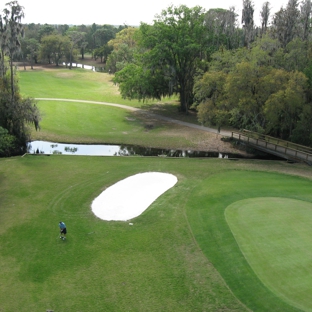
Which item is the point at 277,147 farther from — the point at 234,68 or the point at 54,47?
the point at 54,47

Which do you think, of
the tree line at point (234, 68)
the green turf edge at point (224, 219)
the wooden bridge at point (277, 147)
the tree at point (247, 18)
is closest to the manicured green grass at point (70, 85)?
the tree line at point (234, 68)

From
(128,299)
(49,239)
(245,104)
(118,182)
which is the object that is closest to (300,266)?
(128,299)

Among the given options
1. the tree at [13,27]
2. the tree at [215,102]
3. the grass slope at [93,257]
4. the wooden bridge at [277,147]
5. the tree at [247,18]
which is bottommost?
the grass slope at [93,257]

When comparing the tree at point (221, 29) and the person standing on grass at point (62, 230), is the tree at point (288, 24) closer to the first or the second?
the tree at point (221, 29)

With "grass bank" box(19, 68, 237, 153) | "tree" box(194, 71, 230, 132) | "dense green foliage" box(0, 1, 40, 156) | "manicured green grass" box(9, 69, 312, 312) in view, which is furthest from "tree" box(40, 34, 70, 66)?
"manicured green grass" box(9, 69, 312, 312)

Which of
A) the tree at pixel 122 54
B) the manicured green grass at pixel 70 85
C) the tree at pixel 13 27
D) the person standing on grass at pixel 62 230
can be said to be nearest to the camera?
the person standing on grass at pixel 62 230

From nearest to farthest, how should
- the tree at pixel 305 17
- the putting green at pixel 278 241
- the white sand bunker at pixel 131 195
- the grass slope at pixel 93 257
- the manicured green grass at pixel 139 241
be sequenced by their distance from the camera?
the grass slope at pixel 93 257 → the manicured green grass at pixel 139 241 → the putting green at pixel 278 241 → the white sand bunker at pixel 131 195 → the tree at pixel 305 17

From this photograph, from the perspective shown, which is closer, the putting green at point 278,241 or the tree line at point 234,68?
the putting green at point 278,241

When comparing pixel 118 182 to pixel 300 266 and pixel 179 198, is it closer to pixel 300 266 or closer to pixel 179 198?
pixel 179 198
